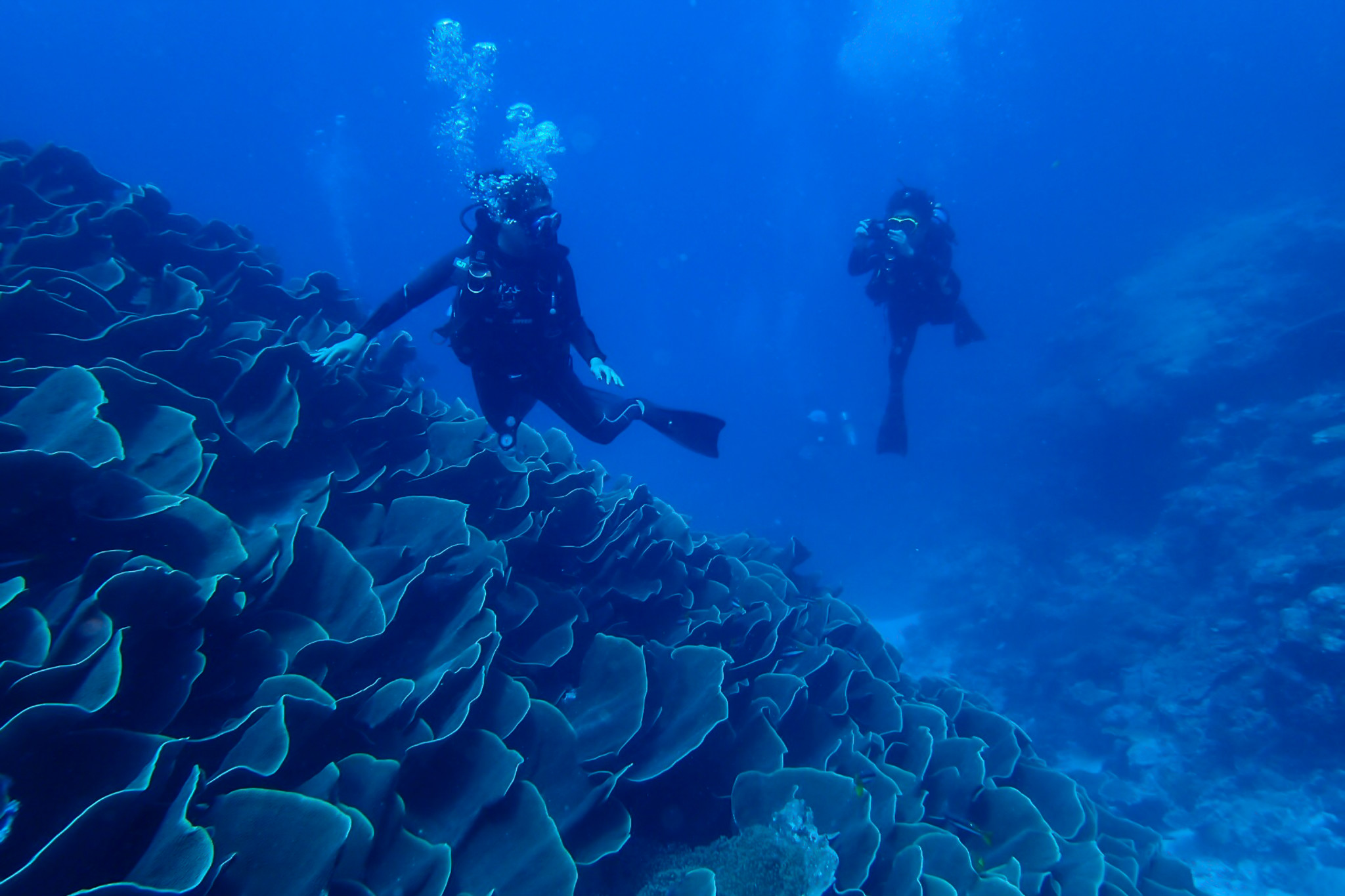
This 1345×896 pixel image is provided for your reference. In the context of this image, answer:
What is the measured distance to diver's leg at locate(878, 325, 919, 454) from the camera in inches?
423

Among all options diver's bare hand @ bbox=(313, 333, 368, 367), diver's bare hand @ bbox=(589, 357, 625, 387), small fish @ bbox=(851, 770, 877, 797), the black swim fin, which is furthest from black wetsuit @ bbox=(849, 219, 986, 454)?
diver's bare hand @ bbox=(313, 333, 368, 367)

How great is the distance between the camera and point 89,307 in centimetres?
390

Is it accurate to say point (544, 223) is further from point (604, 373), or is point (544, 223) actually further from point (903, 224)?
point (903, 224)

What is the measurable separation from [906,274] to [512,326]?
24.9ft

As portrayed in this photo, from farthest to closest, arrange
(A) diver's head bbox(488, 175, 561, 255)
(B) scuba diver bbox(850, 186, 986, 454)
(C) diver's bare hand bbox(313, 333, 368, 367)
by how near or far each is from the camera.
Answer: (B) scuba diver bbox(850, 186, 986, 454), (A) diver's head bbox(488, 175, 561, 255), (C) diver's bare hand bbox(313, 333, 368, 367)

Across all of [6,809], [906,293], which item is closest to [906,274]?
[906,293]

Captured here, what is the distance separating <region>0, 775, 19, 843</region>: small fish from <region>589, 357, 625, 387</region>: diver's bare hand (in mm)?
4160

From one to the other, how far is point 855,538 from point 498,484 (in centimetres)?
2760

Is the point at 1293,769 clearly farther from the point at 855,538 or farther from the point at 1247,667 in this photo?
the point at 855,538

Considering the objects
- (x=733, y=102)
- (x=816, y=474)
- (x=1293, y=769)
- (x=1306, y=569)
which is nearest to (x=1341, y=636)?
(x=1306, y=569)

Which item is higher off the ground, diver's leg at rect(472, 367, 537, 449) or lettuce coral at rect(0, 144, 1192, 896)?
diver's leg at rect(472, 367, 537, 449)

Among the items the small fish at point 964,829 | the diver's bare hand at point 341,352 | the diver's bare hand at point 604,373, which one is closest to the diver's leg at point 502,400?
the diver's bare hand at point 604,373

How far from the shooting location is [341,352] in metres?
4.40

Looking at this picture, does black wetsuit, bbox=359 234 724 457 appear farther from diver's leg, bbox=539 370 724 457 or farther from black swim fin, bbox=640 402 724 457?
black swim fin, bbox=640 402 724 457
